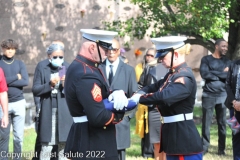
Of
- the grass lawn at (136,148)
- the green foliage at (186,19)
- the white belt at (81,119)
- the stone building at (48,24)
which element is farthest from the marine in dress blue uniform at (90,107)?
the stone building at (48,24)

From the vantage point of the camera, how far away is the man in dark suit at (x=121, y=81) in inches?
297

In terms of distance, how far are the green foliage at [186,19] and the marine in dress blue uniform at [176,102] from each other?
5.85 meters

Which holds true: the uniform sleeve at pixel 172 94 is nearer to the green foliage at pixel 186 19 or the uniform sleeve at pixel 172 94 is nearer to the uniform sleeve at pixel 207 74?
the uniform sleeve at pixel 207 74

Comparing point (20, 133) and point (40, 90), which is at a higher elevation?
point (40, 90)

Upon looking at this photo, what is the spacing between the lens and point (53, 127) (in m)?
7.53

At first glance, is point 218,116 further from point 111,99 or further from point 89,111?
point 89,111

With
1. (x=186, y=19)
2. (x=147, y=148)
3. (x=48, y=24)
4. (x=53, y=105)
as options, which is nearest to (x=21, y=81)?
(x=53, y=105)

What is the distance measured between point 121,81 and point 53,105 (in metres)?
0.99

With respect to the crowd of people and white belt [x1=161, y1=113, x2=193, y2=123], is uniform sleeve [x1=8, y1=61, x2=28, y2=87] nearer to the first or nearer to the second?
the crowd of people

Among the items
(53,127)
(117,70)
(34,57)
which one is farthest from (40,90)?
(34,57)

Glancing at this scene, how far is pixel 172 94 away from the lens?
5.48 metres

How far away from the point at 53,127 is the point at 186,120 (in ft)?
7.98

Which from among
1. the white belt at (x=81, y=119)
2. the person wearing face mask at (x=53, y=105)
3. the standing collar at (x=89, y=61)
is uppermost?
the standing collar at (x=89, y=61)

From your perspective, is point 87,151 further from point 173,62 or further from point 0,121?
point 0,121
